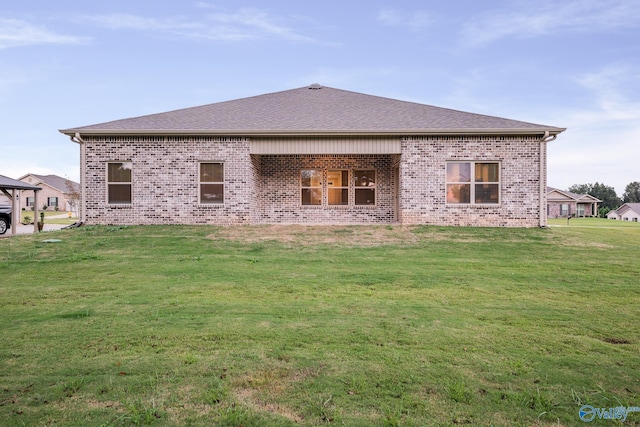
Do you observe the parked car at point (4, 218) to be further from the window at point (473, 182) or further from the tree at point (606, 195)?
the tree at point (606, 195)

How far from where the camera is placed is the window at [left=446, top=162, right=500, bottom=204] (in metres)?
13.7

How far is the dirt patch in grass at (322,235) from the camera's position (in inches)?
419

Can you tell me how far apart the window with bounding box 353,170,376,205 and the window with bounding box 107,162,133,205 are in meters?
9.41

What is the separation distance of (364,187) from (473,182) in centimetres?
453

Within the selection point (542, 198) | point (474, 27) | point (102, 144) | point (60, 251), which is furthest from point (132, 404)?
point (474, 27)

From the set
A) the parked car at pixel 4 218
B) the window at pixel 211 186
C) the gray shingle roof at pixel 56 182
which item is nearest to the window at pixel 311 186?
the window at pixel 211 186

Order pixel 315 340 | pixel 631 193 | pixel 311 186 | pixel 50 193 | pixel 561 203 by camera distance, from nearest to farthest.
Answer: pixel 315 340 → pixel 311 186 → pixel 50 193 → pixel 561 203 → pixel 631 193

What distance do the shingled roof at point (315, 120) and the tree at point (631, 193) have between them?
120302mm

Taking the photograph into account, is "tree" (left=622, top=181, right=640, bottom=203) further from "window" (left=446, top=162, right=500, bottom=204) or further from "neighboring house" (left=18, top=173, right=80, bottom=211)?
"neighboring house" (left=18, top=173, right=80, bottom=211)

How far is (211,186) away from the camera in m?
13.9

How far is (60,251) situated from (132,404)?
350 inches

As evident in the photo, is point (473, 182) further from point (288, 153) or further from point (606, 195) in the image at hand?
point (606, 195)

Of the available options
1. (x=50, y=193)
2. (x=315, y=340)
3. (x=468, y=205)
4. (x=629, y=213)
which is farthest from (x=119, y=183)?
(x=629, y=213)

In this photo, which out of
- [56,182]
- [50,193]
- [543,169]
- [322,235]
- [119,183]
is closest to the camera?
[322,235]
